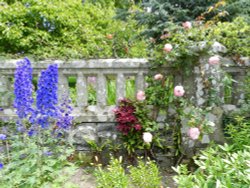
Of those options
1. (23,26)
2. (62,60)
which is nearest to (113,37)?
(23,26)

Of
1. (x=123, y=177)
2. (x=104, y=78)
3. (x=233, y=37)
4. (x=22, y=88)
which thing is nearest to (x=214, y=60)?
(x=233, y=37)

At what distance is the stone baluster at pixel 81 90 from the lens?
12.9 feet

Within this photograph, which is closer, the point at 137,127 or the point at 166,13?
Answer: the point at 137,127

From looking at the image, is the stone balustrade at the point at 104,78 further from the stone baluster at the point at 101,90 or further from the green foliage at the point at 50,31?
the green foliage at the point at 50,31

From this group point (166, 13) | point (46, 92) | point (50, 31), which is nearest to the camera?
point (46, 92)

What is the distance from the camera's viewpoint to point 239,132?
3.49 m

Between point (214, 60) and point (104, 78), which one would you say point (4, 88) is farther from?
point (214, 60)

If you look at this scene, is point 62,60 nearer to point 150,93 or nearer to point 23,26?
point 150,93

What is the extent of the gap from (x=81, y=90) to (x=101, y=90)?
25 cm

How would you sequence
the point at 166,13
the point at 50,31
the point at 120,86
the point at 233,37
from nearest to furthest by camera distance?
the point at 233,37
the point at 120,86
the point at 50,31
the point at 166,13

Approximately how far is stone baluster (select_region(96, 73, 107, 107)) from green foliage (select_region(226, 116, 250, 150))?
1512 mm

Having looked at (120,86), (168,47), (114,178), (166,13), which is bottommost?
(114,178)

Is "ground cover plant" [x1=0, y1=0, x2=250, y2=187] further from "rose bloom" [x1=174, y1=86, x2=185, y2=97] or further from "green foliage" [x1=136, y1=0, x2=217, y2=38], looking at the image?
"green foliage" [x1=136, y1=0, x2=217, y2=38]

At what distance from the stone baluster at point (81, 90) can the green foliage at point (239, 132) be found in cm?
174
